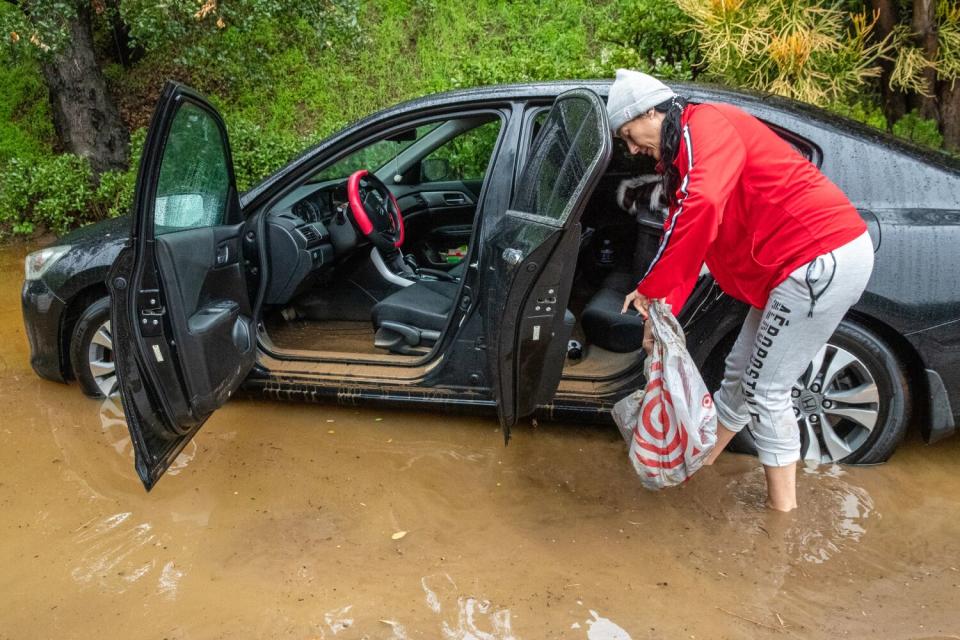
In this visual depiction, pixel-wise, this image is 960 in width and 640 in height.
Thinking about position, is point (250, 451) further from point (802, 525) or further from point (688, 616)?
point (802, 525)

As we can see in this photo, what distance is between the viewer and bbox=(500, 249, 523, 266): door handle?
99.8 inches

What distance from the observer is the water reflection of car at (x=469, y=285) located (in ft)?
8.56

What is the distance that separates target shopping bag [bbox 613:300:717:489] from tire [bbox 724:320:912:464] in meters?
0.55

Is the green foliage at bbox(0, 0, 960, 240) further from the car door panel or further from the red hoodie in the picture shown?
the red hoodie

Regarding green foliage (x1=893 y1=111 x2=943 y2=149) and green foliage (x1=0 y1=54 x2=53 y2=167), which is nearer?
green foliage (x1=893 y1=111 x2=943 y2=149)

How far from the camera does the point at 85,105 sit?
271 inches

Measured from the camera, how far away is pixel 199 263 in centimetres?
285

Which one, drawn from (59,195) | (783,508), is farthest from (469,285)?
(59,195)

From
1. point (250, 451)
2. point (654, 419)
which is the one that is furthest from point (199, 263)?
point (654, 419)

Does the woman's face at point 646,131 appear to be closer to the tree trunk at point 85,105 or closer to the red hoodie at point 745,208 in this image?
the red hoodie at point 745,208

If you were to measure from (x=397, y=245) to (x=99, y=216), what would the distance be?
4175 millimetres

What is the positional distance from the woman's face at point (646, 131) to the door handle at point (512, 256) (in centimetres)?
52

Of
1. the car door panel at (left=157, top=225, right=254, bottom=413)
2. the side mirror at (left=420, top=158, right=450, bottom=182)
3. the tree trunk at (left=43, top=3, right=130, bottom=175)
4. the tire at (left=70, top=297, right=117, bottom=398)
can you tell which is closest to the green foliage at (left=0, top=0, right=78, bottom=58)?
the tree trunk at (left=43, top=3, right=130, bottom=175)

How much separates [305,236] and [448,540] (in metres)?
1.69
